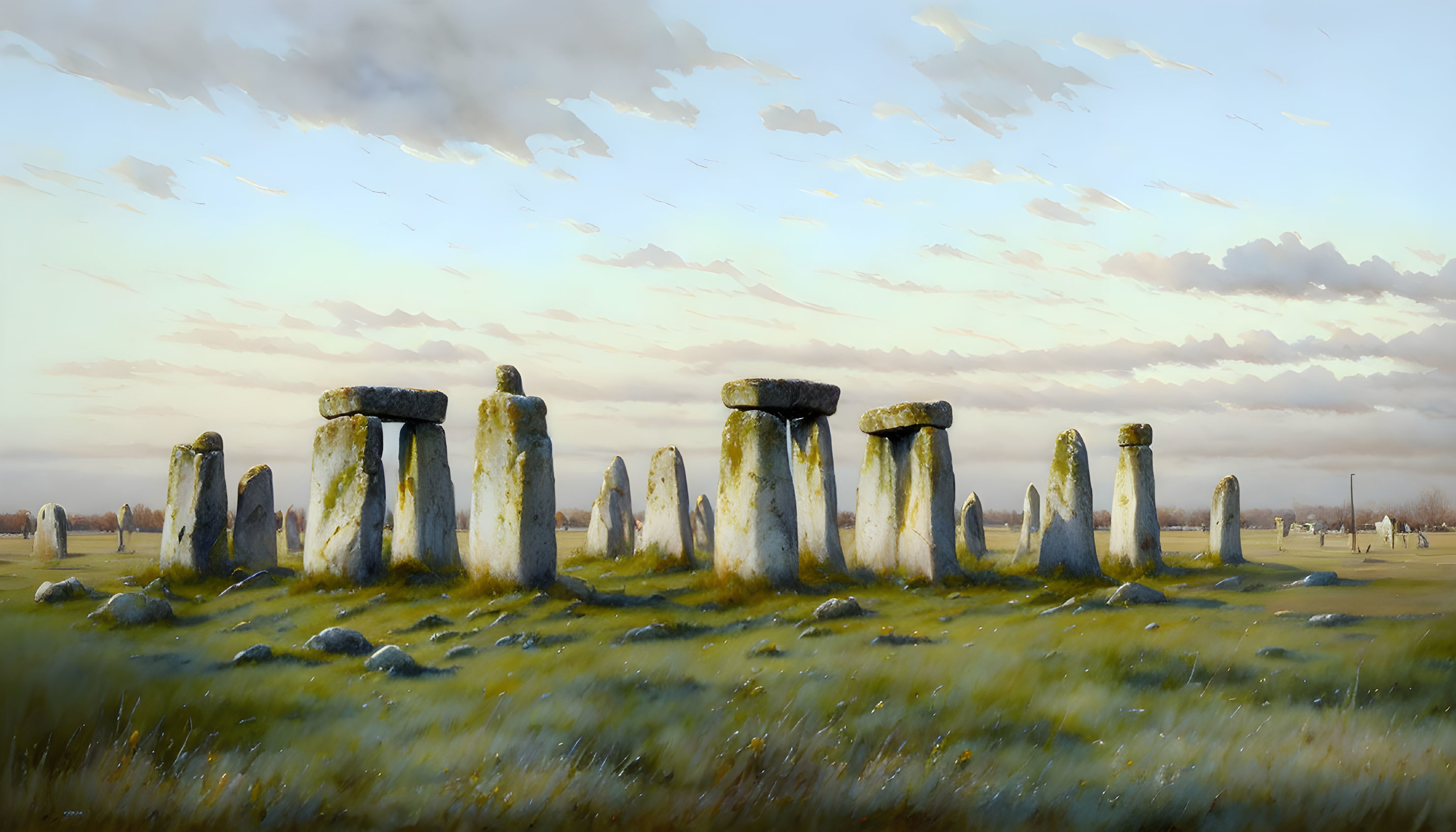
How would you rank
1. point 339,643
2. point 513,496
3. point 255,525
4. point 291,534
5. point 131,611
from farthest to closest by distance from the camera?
point 291,534 < point 255,525 < point 513,496 < point 131,611 < point 339,643

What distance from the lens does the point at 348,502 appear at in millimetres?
16125

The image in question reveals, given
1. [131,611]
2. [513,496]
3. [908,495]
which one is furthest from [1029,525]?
[131,611]

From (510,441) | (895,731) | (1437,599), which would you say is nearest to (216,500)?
(510,441)

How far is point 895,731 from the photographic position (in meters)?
7.15

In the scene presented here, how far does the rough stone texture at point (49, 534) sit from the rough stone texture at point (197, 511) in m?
7.34

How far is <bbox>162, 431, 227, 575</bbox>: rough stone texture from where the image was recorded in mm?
17344

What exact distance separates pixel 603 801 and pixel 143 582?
1375 cm

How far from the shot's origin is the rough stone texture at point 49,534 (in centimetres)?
2290

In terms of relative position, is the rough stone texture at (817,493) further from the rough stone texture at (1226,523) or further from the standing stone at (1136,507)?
the rough stone texture at (1226,523)

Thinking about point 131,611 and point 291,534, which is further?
point 291,534

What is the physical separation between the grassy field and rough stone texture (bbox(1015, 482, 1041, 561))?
961 cm

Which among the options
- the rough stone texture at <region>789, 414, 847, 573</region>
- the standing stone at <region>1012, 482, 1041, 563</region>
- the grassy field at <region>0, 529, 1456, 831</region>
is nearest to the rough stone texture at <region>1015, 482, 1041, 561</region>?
the standing stone at <region>1012, 482, 1041, 563</region>

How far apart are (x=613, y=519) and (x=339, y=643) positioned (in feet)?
39.6

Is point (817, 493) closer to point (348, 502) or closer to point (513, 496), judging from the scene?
point (513, 496)
